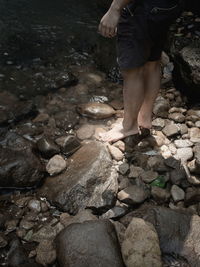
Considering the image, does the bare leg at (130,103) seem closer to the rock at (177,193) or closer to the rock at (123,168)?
the rock at (123,168)

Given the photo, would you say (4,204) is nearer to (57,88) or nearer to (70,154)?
(70,154)

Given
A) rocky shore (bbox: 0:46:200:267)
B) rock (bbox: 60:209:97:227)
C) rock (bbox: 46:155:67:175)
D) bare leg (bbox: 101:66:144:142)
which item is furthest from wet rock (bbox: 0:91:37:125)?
rock (bbox: 60:209:97:227)

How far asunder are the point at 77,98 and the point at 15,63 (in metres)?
0.96

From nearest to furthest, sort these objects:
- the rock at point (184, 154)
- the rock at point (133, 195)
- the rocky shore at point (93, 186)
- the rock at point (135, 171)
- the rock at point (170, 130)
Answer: the rocky shore at point (93, 186), the rock at point (133, 195), the rock at point (135, 171), the rock at point (184, 154), the rock at point (170, 130)

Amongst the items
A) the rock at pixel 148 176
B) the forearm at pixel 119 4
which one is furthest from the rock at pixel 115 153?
the forearm at pixel 119 4

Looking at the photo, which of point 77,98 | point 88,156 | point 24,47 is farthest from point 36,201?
point 24,47

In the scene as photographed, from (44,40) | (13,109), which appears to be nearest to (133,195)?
(13,109)

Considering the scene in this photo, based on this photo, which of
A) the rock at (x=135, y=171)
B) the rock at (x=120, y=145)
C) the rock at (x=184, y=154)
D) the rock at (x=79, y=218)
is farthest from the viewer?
the rock at (x=120, y=145)

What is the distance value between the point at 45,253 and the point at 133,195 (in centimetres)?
72

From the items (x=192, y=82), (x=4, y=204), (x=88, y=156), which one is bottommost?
(x=4, y=204)

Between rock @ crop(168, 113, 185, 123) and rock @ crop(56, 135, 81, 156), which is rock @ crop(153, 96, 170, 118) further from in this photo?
rock @ crop(56, 135, 81, 156)

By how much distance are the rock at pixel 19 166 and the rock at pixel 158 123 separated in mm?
1102

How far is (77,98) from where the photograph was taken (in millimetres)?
3590

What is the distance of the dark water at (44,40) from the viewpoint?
3920 mm
